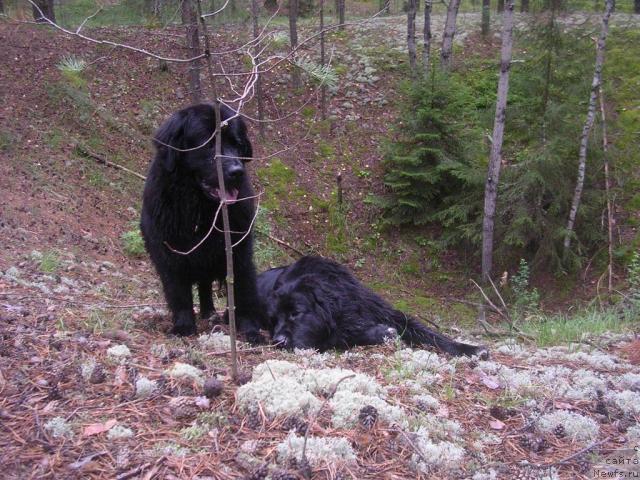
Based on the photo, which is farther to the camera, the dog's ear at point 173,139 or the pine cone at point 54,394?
the dog's ear at point 173,139

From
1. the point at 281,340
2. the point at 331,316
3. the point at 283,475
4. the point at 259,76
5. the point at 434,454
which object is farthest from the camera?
the point at 259,76

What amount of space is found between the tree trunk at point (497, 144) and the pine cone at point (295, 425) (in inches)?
407

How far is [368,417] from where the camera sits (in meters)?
2.59

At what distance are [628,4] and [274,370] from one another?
106 feet

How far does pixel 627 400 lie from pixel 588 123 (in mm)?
10071

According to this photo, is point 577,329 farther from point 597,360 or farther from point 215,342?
point 215,342

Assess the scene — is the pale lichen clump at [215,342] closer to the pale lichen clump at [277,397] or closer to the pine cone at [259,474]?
the pale lichen clump at [277,397]

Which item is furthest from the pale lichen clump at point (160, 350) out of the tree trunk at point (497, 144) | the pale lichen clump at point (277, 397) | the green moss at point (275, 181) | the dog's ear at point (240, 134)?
the green moss at point (275, 181)

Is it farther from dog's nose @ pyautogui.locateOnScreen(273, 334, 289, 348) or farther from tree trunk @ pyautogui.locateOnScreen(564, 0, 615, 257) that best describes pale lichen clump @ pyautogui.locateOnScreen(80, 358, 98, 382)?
tree trunk @ pyautogui.locateOnScreen(564, 0, 615, 257)

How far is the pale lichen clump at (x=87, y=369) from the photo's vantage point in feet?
9.15

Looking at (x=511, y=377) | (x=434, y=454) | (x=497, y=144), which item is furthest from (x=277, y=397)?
(x=497, y=144)

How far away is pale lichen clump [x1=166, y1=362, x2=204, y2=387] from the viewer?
286 cm

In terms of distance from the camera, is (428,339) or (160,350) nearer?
(160,350)

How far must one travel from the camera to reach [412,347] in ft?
15.6
